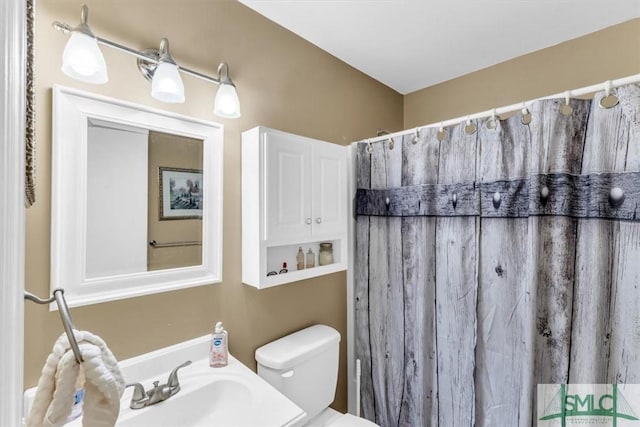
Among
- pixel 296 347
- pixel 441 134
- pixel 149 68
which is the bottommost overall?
pixel 296 347

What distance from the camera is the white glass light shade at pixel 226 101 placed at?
1.23 metres

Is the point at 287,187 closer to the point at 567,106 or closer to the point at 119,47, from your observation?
the point at 119,47

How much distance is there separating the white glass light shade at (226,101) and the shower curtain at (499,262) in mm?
814

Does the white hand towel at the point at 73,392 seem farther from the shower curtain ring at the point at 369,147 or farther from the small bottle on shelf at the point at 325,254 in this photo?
the shower curtain ring at the point at 369,147

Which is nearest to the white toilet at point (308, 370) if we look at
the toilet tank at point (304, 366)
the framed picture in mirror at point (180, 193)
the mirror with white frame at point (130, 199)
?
the toilet tank at point (304, 366)

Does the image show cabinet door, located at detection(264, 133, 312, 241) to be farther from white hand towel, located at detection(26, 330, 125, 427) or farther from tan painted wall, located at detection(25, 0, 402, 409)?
white hand towel, located at detection(26, 330, 125, 427)

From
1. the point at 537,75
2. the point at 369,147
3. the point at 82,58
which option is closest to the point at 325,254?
the point at 369,147

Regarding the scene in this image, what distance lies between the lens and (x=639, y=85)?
0.97 metres

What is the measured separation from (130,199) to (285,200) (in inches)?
23.8

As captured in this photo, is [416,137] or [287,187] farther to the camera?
[416,137]

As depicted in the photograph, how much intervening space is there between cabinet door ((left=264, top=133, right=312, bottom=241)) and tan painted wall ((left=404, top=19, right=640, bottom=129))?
134cm

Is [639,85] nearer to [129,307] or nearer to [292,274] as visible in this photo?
[292,274]

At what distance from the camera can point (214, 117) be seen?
4.23 feet

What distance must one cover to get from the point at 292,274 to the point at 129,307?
666mm
